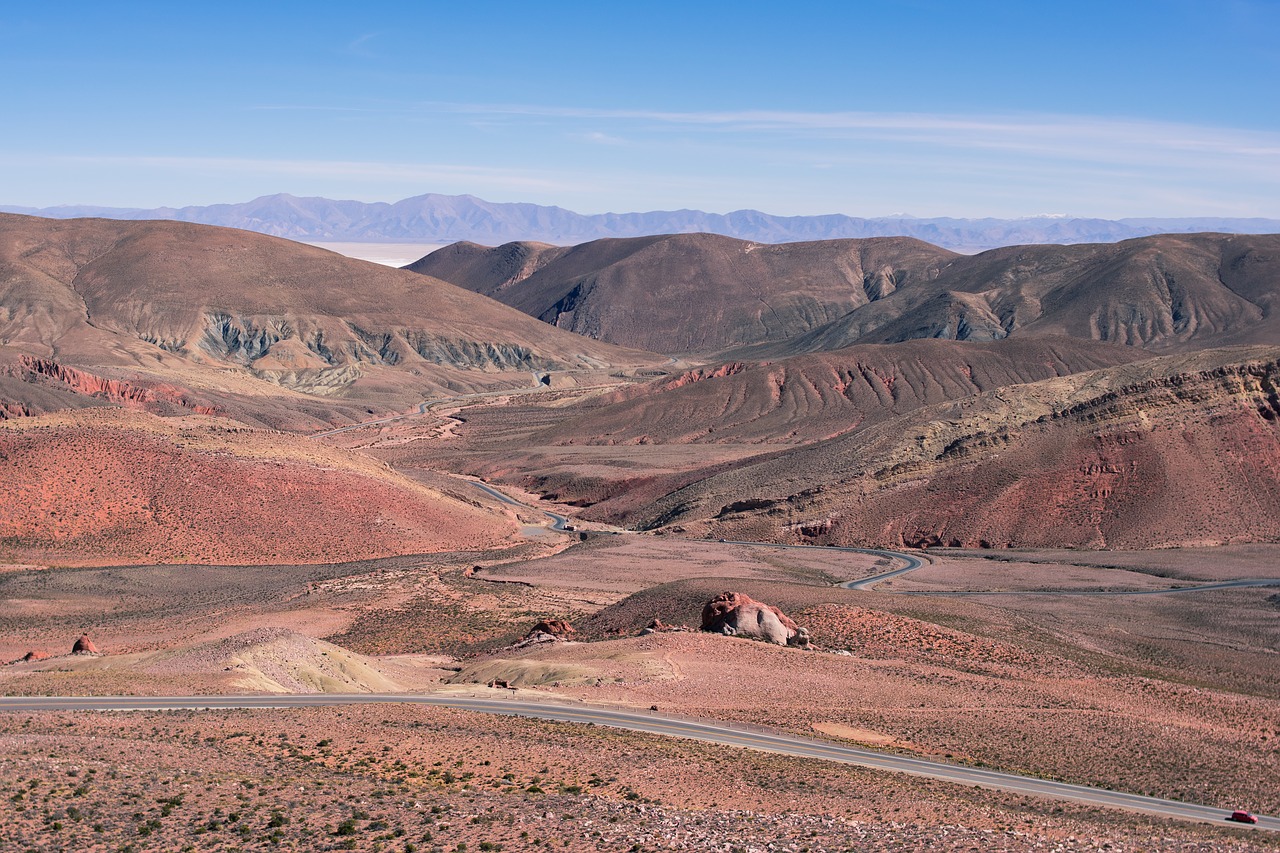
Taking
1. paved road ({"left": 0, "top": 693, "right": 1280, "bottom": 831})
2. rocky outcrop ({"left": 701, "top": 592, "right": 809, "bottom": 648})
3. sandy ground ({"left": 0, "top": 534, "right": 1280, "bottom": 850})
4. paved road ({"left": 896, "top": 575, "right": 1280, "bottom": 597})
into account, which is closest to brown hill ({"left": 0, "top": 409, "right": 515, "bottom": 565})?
sandy ground ({"left": 0, "top": 534, "right": 1280, "bottom": 850})

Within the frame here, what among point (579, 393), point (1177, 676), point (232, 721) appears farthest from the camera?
point (579, 393)

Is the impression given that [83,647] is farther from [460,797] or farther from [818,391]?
[818,391]

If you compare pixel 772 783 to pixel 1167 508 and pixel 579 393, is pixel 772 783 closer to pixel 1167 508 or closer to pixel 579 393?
pixel 1167 508

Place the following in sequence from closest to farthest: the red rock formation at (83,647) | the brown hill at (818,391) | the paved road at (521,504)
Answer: the red rock formation at (83,647)
the paved road at (521,504)
the brown hill at (818,391)

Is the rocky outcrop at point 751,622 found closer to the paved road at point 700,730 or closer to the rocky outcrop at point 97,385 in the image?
the paved road at point 700,730

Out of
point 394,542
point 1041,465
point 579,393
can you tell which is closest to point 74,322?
point 579,393

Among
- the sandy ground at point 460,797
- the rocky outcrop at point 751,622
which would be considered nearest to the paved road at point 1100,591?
the rocky outcrop at point 751,622
